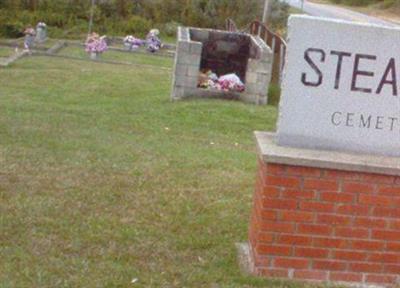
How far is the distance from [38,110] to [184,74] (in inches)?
112

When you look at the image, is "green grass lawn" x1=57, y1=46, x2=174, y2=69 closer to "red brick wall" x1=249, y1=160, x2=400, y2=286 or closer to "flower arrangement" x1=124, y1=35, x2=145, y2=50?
"flower arrangement" x1=124, y1=35, x2=145, y2=50

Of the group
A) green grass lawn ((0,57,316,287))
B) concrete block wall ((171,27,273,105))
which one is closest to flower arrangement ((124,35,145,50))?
concrete block wall ((171,27,273,105))

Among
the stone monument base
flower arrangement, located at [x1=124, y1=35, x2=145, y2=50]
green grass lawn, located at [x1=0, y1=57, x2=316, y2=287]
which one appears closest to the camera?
the stone monument base

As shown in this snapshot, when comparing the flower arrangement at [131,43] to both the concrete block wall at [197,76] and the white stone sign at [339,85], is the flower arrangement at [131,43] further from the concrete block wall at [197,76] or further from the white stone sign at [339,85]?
the white stone sign at [339,85]

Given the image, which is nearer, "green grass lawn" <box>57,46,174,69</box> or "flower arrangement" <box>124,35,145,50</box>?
"green grass lawn" <box>57,46,174,69</box>

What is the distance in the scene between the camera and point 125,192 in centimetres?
762

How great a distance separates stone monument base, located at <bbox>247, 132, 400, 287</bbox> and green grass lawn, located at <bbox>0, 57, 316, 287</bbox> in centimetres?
20

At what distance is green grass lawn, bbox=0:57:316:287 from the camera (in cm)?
565

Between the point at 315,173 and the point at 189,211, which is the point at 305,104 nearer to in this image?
the point at 315,173

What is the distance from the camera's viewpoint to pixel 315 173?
17.9 ft

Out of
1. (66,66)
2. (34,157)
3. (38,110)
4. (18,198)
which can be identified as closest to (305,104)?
(18,198)

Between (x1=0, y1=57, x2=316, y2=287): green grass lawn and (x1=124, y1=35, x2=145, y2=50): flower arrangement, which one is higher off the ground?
(x1=0, y1=57, x2=316, y2=287): green grass lawn

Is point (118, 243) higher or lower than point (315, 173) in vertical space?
lower

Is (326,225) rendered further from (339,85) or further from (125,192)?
(125,192)
